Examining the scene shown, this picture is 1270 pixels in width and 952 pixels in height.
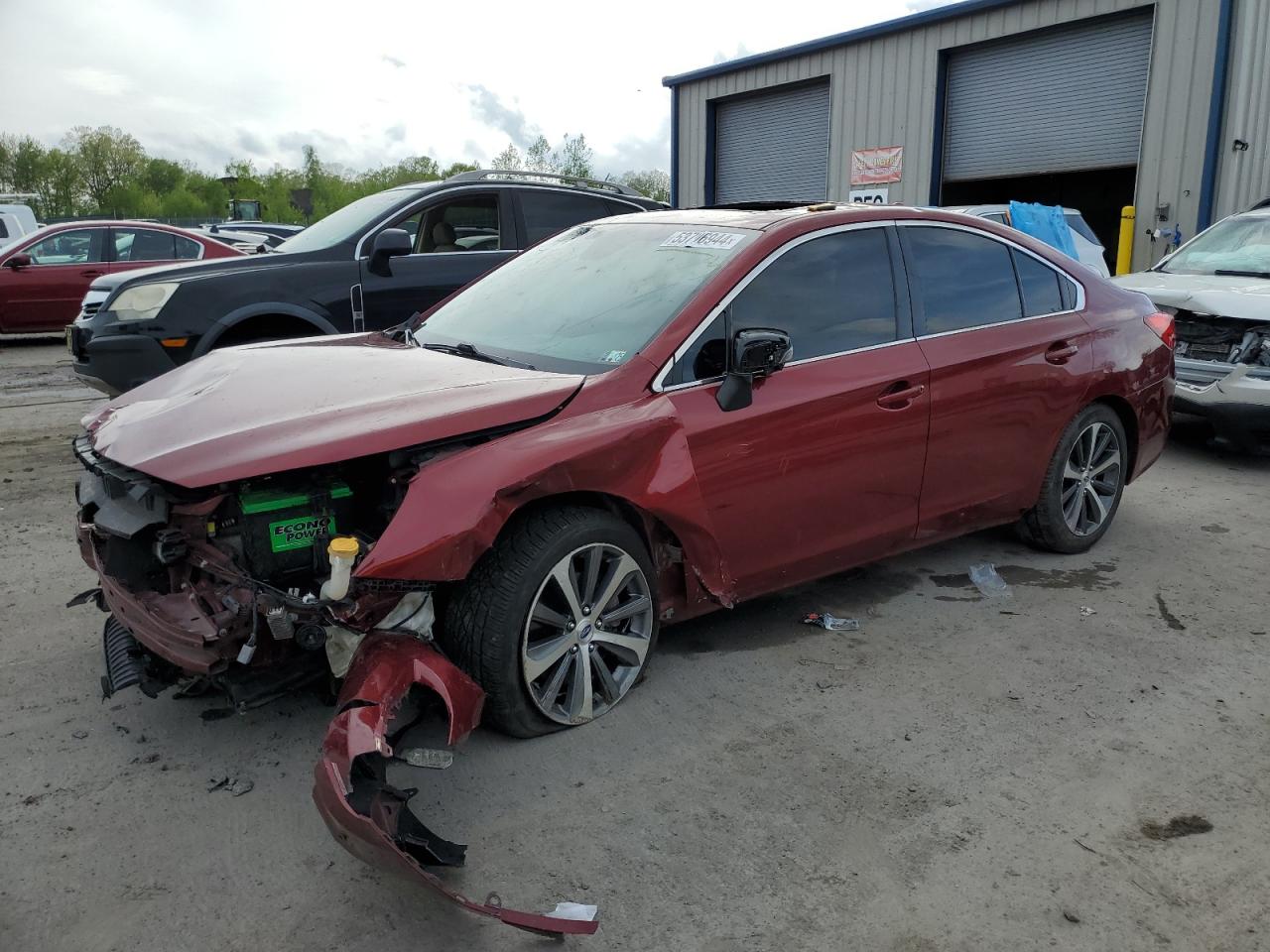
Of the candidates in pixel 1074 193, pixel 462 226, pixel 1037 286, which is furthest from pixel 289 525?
pixel 1074 193

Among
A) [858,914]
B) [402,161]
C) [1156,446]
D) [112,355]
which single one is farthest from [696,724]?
[402,161]

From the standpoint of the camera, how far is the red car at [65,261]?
13102 mm

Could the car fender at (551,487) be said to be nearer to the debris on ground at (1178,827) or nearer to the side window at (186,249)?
the debris on ground at (1178,827)

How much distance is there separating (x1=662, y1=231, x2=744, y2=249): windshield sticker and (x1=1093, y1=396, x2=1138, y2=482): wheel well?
2249 millimetres

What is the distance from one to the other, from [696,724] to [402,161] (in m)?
97.7

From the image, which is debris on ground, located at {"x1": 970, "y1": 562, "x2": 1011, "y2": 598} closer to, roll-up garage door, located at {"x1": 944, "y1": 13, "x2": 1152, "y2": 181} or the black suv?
the black suv

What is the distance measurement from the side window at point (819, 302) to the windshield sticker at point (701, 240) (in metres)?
0.20

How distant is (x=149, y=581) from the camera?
3088 millimetres

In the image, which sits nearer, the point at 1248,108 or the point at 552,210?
the point at 552,210

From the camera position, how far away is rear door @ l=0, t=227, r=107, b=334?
13.2 meters

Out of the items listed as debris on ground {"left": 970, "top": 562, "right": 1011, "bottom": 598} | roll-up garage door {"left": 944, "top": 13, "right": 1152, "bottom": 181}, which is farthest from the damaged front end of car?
roll-up garage door {"left": 944, "top": 13, "right": 1152, "bottom": 181}

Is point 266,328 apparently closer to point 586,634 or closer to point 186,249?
point 586,634

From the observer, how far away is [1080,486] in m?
5.02

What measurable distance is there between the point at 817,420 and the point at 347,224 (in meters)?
4.99
